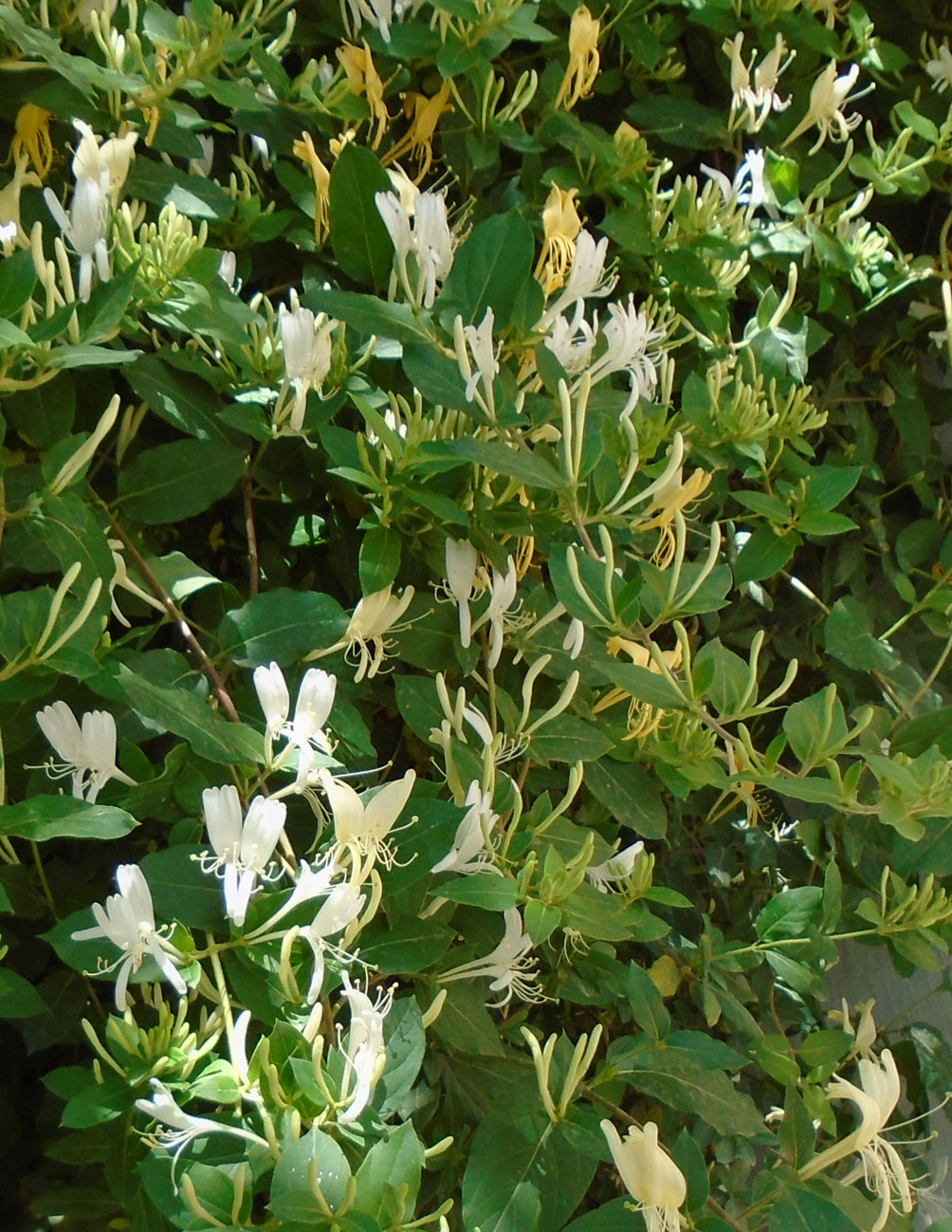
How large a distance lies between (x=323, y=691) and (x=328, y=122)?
0.48 m

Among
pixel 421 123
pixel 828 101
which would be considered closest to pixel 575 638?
pixel 421 123

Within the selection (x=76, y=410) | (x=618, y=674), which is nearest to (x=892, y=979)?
(x=618, y=674)

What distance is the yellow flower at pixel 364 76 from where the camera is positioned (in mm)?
809

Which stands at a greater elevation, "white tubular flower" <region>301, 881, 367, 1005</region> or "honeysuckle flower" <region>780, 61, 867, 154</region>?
"honeysuckle flower" <region>780, 61, 867, 154</region>

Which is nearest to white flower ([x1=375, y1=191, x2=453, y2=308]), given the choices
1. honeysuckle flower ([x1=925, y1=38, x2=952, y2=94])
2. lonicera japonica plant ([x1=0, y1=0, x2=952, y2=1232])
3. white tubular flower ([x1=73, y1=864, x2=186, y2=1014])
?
lonicera japonica plant ([x1=0, y1=0, x2=952, y2=1232])

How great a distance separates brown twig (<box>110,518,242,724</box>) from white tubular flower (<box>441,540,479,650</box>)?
0.44ft

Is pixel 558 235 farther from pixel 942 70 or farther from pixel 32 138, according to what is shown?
pixel 942 70

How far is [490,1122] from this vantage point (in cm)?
56

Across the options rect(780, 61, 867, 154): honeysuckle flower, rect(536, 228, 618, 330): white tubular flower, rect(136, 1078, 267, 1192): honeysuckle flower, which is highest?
rect(780, 61, 867, 154): honeysuckle flower

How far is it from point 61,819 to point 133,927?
0.22 ft

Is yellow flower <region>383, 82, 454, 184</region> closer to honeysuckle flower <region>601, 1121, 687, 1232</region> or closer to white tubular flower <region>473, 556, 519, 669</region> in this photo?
white tubular flower <region>473, 556, 519, 669</region>

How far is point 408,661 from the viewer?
0.65 meters

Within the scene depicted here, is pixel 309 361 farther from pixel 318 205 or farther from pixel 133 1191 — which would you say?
pixel 133 1191

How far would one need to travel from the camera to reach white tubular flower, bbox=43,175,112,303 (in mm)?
583
